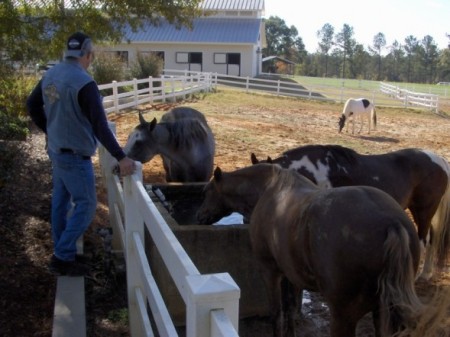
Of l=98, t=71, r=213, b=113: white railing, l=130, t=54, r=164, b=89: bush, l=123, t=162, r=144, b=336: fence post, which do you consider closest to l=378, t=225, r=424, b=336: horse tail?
l=123, t=162, r=144, b=336: fence post

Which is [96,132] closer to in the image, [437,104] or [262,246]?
[262,246]

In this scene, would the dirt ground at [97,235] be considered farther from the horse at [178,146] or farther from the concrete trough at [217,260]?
the horse at [178,146]

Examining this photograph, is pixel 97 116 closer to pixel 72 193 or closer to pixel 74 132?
pixel 74 132

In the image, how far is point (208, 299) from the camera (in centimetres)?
164

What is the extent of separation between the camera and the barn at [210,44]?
38.2 meters

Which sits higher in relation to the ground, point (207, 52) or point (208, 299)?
point (207, 52)

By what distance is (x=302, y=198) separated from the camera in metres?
3.49

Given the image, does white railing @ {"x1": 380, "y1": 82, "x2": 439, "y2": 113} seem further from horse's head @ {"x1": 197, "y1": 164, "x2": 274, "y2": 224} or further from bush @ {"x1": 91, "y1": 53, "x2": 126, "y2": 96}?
horse's head @ {"x1": 197, "y1": 164, "x2": 274, "y2": 224}

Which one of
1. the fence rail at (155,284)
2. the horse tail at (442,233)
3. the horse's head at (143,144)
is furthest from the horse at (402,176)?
the horse's head at (143,144)

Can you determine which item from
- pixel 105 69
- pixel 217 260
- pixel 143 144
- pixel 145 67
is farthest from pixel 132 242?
pixel 145 67

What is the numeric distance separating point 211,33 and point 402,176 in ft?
114

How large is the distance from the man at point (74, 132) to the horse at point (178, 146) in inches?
99.9

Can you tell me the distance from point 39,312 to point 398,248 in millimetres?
2726

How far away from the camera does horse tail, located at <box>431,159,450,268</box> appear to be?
5.79 metres
